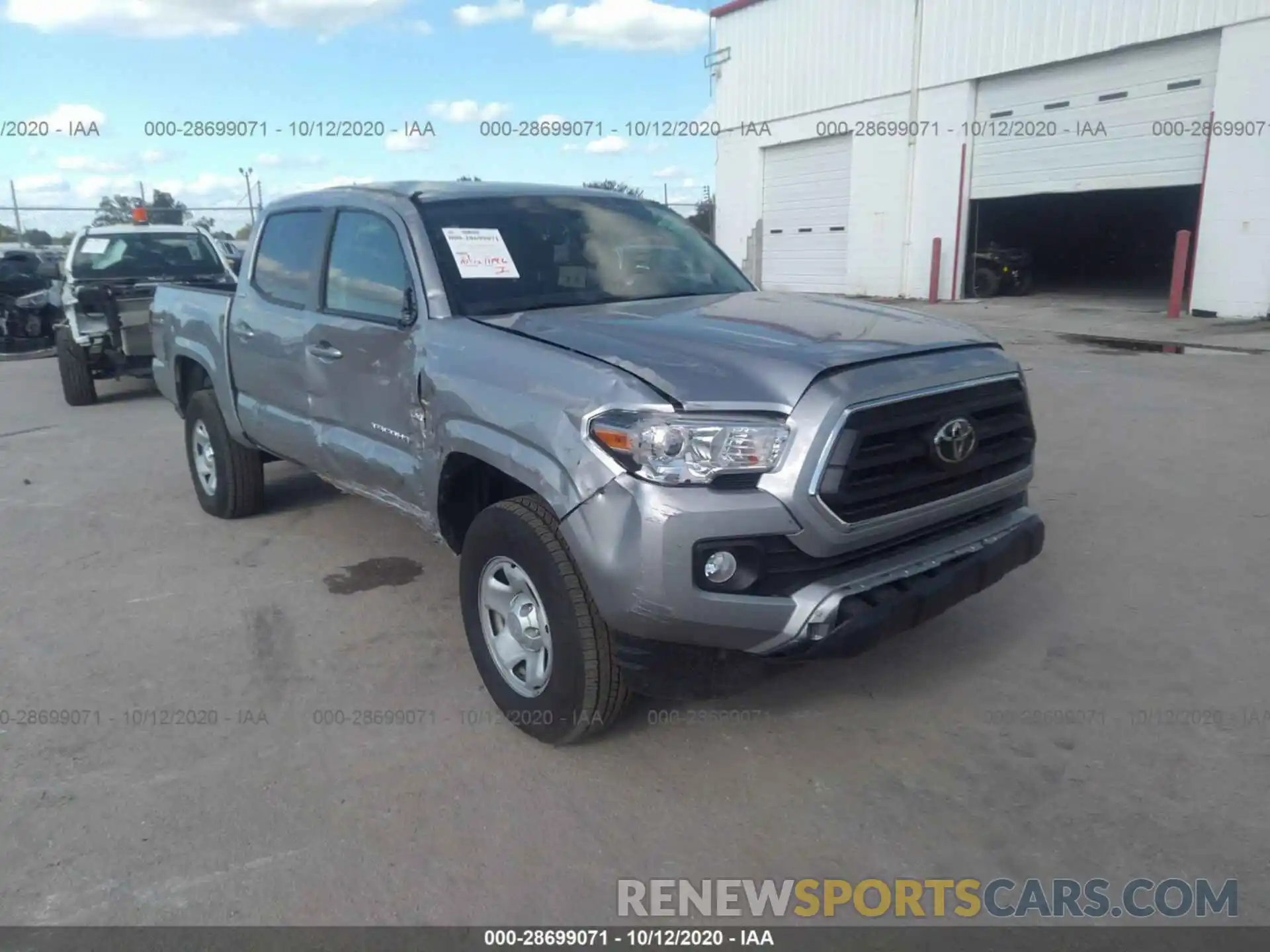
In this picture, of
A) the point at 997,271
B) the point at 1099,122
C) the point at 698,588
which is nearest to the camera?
the point at 698,588

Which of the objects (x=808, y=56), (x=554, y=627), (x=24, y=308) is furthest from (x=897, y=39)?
(x=554, y=627)

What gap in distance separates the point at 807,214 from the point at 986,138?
4969 mm

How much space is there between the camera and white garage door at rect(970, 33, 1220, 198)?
1502cm

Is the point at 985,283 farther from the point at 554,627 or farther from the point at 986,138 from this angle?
the point at 554,627

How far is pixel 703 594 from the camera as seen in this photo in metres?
2.65

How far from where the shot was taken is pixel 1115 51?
15.7 meters

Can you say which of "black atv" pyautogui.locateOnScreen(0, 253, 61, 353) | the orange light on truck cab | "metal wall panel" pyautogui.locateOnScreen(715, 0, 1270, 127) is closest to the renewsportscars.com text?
the orange light on truck cab

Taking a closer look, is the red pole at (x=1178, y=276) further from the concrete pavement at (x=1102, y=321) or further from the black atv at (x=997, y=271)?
the black atv at (x=997, y=271)

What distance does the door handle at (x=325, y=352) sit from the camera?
4.11 metres

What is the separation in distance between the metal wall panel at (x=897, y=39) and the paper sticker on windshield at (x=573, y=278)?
47.5 feet

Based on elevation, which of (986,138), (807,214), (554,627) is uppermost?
(986,138)

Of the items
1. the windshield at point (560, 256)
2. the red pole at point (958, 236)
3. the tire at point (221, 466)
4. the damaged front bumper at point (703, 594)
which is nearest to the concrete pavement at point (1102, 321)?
the red pole at point (958, 236)

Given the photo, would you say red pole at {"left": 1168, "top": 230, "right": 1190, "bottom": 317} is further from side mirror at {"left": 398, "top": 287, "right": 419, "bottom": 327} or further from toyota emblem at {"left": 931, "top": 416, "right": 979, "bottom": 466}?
side mirror at {"left": 398, "top": 287, "right": 419, "bottom": 327}

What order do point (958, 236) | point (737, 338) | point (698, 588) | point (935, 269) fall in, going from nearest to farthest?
point (698, 588) < point (737, 338) < point (958, 236) < point (935, 269)
